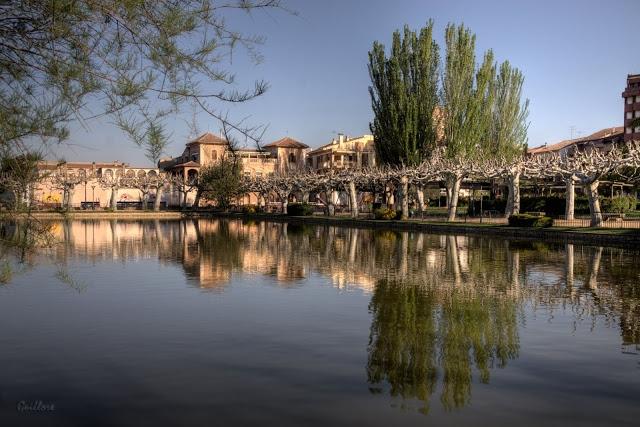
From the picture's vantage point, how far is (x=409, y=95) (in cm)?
3838

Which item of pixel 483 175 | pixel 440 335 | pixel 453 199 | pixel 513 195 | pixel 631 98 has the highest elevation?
pixel 631 98

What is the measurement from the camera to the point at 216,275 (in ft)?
51.9

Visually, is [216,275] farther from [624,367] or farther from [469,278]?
[624,367]

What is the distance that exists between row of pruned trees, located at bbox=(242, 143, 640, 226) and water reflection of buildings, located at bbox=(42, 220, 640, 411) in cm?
514

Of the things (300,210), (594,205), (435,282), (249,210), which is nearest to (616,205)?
(594,205)

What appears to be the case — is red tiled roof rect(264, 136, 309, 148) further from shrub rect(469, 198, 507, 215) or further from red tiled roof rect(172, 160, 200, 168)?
shrub rect(469, 198, 507, 215)

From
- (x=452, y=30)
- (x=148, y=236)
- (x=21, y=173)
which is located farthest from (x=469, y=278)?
(x=452, y=30)

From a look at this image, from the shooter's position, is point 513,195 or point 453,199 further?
point 453,199

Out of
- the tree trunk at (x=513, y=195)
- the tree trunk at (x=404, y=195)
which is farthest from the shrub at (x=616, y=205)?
the tree trunk at (x=404, y=195)

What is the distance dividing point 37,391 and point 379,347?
4104 mm

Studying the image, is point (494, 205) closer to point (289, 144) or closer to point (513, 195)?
point (513, 195)
